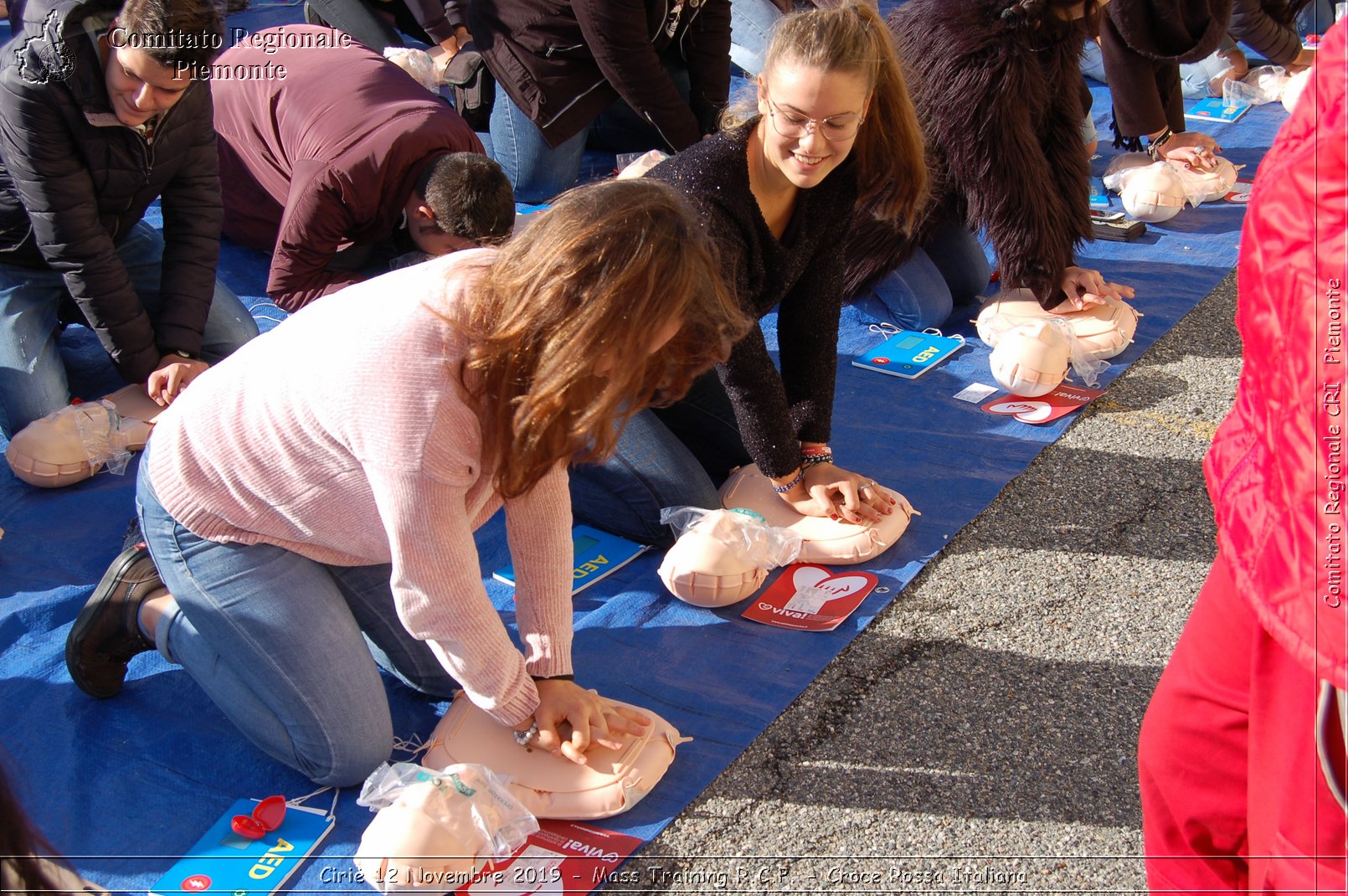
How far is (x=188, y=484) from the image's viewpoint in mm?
1418

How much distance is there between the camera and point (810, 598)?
192cm

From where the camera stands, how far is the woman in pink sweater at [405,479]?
1.14 metres

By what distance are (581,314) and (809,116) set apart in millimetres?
833

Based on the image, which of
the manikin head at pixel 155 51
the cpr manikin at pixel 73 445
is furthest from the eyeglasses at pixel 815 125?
the cpr manikin at pixel 73 445

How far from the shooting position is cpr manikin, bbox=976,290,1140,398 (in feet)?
8.16

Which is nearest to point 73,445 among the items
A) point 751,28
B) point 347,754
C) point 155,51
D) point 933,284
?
point 155,51

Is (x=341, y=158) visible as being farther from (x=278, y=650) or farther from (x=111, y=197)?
(x=278, y=650)

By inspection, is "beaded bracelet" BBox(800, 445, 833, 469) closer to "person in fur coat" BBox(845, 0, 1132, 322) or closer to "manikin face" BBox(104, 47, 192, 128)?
"person in fur coat" BBox(845, 0, 1132, 322)

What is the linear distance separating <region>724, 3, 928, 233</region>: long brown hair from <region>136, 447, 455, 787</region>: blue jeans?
1091 millimetres

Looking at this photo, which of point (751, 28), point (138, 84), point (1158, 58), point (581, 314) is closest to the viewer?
point (581, 314)

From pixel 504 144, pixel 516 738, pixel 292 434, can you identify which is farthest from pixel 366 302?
pixel 504 144

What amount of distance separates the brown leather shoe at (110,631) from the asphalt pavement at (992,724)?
2.81ft

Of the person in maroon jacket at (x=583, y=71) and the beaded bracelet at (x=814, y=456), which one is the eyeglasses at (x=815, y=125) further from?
the person in maroon jacket at (x=583, y=71)

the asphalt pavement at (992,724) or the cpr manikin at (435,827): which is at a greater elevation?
the cpr manikin at (435,827)
